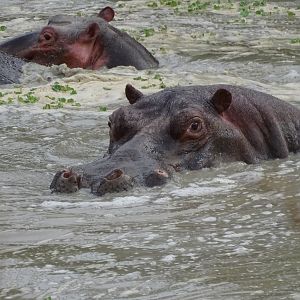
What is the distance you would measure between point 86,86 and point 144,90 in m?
0.79

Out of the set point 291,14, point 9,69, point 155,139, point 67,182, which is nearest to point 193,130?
point 155,139

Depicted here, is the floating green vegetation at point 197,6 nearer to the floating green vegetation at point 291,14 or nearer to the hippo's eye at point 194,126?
the floating green vegetation at point 291,14

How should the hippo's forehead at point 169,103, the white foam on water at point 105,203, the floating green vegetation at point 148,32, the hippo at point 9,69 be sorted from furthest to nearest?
the floating green vegetation at point 148,32 < the hippo at point 9,69 < the hippo's forehead at point 169,103 < the white foam on water at point 105,203

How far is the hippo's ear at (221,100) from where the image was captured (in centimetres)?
688

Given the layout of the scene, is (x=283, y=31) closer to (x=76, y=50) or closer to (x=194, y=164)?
(x=76, y=50)

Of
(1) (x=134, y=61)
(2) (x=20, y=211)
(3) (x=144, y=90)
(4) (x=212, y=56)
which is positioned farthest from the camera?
(4) (x=212, y=56)

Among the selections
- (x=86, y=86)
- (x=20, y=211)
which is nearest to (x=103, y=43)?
(x=86, y=86)

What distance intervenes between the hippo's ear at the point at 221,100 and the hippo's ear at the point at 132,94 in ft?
1.76

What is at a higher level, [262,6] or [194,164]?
[194,164]

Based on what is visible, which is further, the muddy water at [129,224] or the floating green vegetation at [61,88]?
the floating green vegetation at [61,88]

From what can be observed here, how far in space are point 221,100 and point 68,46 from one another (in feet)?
18.1

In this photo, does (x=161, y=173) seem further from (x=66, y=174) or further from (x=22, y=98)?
(x=22, y=98)

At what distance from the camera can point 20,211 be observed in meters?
5.80

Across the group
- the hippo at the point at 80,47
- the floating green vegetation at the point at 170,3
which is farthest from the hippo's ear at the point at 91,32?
the floating green vegetation at the point at 170,3
